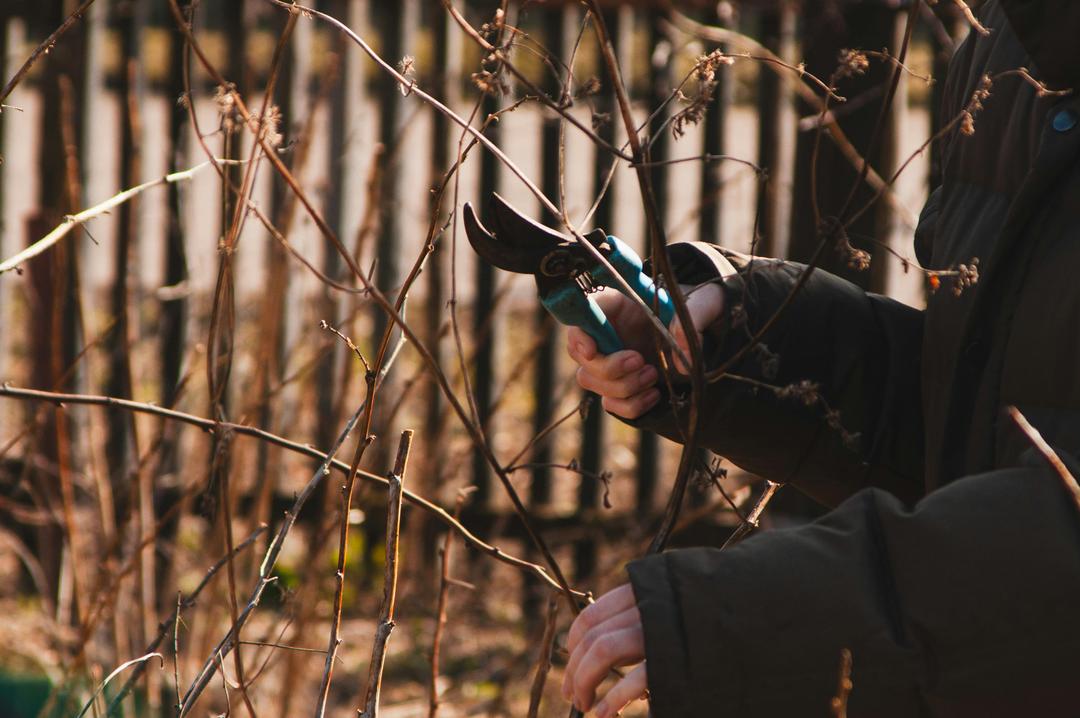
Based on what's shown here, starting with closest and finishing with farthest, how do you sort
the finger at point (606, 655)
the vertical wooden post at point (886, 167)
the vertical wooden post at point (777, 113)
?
the finger at point (606, 655) < the vertical wooden post at point (886, 167) < the vertical wooden post at point (777, 113)

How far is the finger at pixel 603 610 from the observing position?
3.40ft

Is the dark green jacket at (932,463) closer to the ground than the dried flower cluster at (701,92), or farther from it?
closer to the ground

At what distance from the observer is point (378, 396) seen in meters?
3.28

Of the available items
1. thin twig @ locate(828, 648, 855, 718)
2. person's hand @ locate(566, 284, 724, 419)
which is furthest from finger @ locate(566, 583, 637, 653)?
person's hand @ locate(566, 284, 724, 419)

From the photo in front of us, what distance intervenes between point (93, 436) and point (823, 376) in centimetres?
138

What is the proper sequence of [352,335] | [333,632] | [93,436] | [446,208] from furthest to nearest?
[446,208] < [93,436] < [352,335] < [333,632]

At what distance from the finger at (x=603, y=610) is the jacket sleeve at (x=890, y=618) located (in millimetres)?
19

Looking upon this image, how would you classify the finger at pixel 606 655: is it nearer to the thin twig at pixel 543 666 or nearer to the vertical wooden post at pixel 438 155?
the thin twig at pixel 543 666

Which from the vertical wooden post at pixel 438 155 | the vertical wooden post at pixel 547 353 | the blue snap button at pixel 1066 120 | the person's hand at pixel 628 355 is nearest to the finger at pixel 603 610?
the person's hand at pixel 628 355

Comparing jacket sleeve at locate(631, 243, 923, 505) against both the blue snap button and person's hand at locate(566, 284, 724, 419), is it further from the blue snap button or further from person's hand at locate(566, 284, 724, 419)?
the blue snap button

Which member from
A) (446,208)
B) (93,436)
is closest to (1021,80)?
(93,436)

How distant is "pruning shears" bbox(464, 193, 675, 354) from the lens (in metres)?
1.19

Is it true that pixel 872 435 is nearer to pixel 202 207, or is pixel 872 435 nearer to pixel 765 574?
pixel 765 574

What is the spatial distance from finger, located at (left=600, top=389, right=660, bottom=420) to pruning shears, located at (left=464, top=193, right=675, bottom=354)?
0.16m
